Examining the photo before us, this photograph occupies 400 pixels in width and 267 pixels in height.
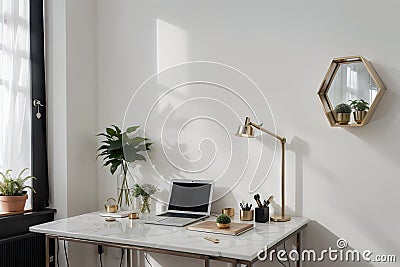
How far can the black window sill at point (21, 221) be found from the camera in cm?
292

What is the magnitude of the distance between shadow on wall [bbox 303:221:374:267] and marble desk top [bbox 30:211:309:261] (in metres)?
0.09

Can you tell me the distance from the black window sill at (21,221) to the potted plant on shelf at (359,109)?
2091 millimetres

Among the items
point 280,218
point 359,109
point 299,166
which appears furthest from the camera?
point 299,166

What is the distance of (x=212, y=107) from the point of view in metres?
→ 3.04

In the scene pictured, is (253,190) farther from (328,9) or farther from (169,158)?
(328,9)

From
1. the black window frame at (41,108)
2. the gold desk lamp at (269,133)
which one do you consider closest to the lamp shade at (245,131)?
the gold desk lamp at (269,133)

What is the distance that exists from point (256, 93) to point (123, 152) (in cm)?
99

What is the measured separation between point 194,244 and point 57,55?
179 centimetres

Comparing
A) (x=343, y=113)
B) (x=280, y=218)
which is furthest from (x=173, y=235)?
(x=343, y=113)

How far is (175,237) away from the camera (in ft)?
7.82

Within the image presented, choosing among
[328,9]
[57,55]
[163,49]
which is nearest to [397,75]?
[328,9]

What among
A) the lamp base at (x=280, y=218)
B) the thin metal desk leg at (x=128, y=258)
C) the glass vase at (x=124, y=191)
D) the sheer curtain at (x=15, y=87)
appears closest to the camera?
the lamp base at (x=280, y=218)

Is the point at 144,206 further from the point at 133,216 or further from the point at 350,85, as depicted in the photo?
the point at 350,85

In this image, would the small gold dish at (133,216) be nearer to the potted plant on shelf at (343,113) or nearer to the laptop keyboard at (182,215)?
the laptop keyboard at (182,215)
